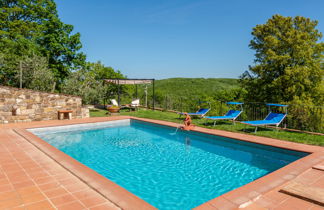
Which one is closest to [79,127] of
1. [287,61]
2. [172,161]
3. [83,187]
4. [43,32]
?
[172,161]

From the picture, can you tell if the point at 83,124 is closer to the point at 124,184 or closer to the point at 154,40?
the point at 124,184

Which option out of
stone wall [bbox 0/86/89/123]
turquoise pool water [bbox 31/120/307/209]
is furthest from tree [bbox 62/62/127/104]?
turquoise pool water [bbox 31/120/307/209]

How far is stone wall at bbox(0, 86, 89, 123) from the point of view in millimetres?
9297

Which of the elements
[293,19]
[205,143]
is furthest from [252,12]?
[205,143]

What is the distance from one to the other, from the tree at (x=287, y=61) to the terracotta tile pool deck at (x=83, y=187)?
987 centimetres

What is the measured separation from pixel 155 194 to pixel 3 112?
9.17 metres

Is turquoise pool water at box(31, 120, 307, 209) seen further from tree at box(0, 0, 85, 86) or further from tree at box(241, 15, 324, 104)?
tree at box(0, 0, 85, 86)

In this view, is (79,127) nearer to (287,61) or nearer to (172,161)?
(172,161)

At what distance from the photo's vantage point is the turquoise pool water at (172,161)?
Result: 12.7 ft

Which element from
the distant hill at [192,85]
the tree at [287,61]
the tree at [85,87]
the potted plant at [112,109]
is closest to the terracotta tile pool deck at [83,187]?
the potted plant at [112,109]

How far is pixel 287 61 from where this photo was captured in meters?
13.5

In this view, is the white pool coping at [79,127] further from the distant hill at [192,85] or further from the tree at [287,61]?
the distant hill at [192,85]

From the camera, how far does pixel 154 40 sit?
20734mm

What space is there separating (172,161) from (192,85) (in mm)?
31602
